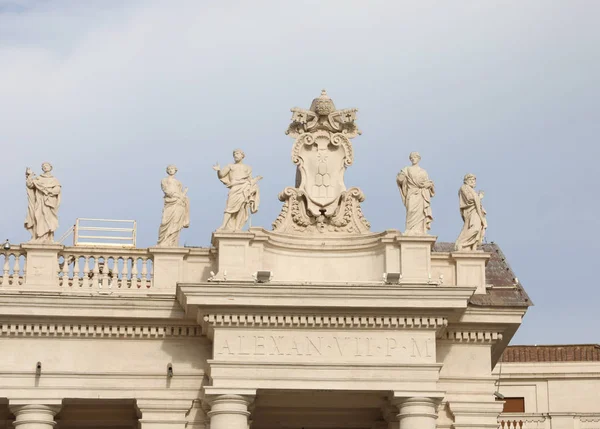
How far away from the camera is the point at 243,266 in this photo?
140ft

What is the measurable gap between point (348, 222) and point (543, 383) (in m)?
22.6

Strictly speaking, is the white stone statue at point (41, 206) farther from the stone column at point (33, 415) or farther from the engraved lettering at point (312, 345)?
the engraved lettering at point (312, 345)

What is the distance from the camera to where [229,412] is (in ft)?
134

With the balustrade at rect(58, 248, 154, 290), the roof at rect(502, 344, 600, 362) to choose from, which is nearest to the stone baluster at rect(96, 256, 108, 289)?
the balustrade at rect(58, 248, 154, 290)

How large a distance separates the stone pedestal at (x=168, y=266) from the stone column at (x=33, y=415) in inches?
149

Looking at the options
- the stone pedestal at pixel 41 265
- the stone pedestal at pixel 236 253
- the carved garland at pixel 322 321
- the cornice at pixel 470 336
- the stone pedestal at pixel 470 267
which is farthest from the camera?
the stone pedestal at pixel 470 267

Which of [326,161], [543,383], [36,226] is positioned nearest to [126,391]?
[36,226]

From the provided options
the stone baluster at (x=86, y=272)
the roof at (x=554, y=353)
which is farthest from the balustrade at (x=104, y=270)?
the roof at (x=554, y=353)

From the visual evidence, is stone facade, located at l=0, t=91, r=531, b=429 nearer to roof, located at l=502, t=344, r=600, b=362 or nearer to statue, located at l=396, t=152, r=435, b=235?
statue, located at l=396, t=152, r=435, b=235

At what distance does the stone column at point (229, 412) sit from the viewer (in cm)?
4084

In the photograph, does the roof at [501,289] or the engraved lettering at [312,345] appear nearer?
the engraved lettering at [312,345]

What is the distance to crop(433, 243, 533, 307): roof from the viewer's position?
43125mm

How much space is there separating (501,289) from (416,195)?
331 centimetres

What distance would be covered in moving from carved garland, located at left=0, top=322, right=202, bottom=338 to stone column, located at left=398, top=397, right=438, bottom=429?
5160mm
